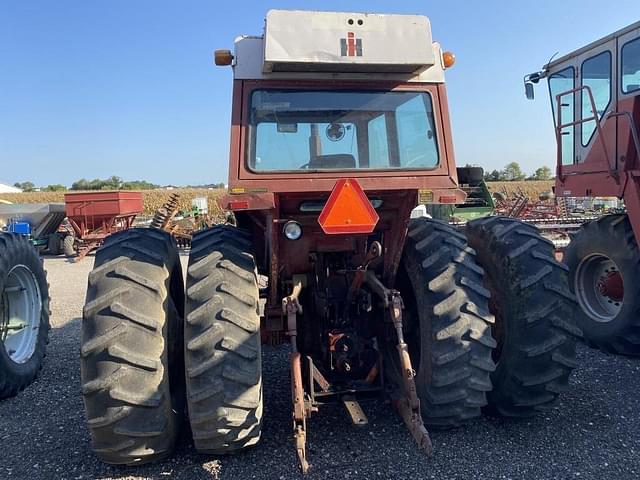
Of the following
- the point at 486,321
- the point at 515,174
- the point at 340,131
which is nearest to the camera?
the point at 486,321

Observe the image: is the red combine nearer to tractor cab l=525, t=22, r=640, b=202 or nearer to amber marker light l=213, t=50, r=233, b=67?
tractor cab l=525, t=22, r=640, b=202

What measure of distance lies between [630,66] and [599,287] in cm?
233

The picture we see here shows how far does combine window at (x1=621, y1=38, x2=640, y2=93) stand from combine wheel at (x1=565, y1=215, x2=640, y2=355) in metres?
1.36

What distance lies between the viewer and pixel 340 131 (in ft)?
11.3

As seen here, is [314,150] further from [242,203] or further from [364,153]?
[242,203]

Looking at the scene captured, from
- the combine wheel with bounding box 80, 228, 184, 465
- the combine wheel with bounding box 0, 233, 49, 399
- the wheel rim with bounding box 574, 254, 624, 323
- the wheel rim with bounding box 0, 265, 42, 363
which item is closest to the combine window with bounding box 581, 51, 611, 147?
the wheel rim with bounding box 574, 254, 624, 323

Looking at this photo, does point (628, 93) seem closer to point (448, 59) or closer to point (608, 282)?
point (608, 282)

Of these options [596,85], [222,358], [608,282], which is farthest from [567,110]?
[222,358]

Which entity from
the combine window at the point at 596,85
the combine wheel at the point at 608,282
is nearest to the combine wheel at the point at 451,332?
the combine wheel at the point at 608,282

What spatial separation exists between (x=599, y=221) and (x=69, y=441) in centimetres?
531

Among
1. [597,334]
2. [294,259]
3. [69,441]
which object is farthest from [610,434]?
[69,441]

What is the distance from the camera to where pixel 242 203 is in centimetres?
302

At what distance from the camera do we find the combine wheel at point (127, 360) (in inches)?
109

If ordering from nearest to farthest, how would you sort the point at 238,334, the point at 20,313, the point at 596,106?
1. the point at 238,334
2. the point at 20,313
3. the point at 596,106
